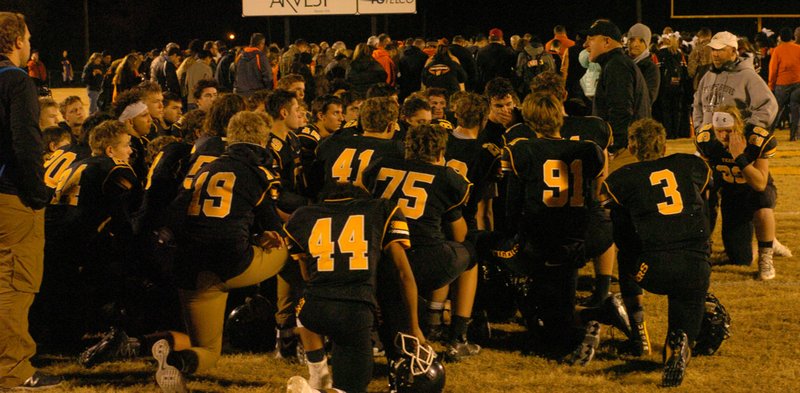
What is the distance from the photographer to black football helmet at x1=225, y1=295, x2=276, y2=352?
673cm

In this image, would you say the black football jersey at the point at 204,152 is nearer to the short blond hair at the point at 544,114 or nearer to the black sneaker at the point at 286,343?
the black sneaker at the point at 286,343

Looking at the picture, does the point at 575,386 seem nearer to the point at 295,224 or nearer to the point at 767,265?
the point at 295,224

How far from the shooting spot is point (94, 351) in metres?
6.47

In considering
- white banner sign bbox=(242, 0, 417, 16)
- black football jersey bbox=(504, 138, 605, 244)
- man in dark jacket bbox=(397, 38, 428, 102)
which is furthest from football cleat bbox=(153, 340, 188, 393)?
white banner sign bbox=(242, 0, 417, 16)

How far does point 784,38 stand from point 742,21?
440 inches

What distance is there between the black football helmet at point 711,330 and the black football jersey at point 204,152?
10.8ft

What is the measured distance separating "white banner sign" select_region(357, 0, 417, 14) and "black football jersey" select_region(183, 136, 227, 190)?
13481 millimetres

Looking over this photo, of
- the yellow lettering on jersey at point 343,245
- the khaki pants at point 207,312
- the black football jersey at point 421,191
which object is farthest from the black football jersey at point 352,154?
the yellow lettering on jersey at point 343,245

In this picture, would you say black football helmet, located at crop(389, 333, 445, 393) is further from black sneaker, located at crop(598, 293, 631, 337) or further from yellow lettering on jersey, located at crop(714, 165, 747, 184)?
yellow lettering on jersey, located at crop(714, 165, 747, 184)

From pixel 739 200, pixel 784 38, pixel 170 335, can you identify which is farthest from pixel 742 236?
pixel 784 38

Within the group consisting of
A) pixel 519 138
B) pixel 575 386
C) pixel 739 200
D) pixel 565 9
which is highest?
pixel 565 9

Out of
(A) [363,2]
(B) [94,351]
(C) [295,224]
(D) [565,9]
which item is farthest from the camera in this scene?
(D) [565,9]

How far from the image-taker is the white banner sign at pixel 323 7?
64.5 ft

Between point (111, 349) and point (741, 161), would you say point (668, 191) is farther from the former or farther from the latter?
point (111, 349)
